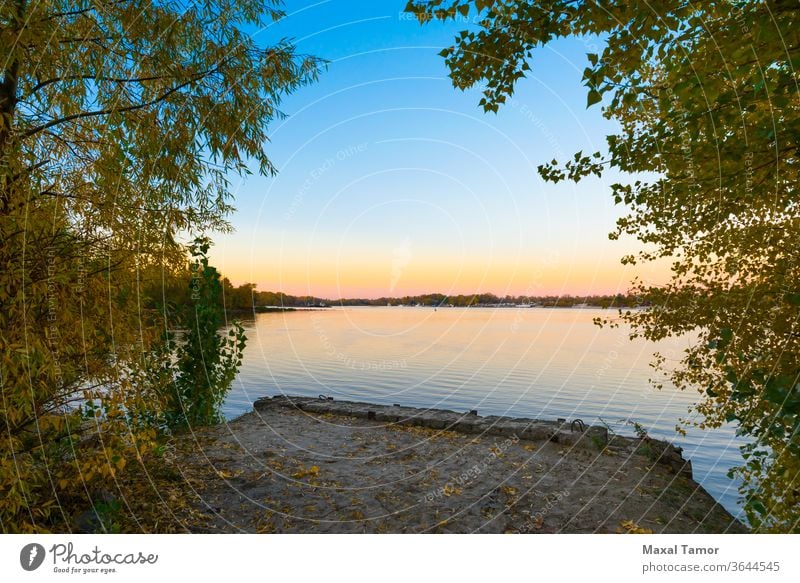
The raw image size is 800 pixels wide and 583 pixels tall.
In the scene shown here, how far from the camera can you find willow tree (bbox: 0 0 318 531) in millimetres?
2910

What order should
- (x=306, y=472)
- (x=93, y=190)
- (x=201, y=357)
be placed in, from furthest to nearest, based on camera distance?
1. (x=201, y=357)
2. (x=306, y=472)
3. (x=93, y=190)

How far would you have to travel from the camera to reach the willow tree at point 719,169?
9.73ft

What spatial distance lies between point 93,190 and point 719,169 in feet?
16.2

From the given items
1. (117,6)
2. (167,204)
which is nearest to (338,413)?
(167,204)

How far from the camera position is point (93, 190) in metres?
3.43

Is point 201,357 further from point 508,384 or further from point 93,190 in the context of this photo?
point 508,384

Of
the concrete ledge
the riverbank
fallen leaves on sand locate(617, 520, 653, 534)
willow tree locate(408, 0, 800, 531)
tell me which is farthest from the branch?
the concrete ledge

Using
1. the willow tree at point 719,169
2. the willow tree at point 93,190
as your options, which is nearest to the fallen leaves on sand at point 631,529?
the willow tree at point 719,169

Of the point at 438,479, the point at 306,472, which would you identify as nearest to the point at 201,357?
the point at 306,472

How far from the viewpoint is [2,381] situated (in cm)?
283

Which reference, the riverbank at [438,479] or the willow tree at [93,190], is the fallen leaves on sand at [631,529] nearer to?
the riverbank at [438,479]

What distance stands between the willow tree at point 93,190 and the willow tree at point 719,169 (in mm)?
2187
